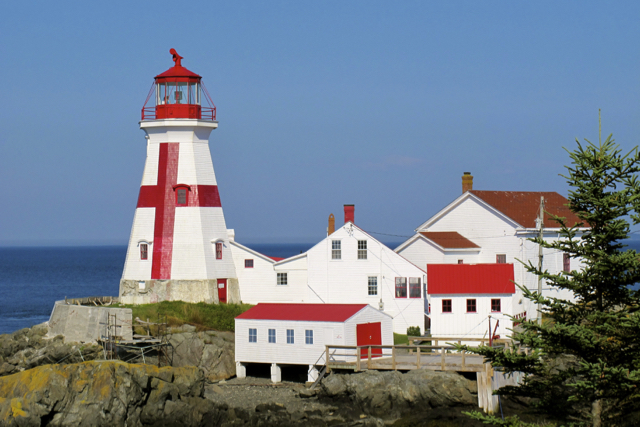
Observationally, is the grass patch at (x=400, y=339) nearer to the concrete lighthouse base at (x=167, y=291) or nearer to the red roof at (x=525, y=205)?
the concrete lighthouse base at (x=167, y=291)

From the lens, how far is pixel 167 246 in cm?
3675

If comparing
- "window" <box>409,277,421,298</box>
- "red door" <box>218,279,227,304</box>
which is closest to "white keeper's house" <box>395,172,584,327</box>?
"window" <box>409,277,421,298</box>

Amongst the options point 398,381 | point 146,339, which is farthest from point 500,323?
point 146,339

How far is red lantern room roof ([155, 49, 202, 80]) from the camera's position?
37319 millimetres

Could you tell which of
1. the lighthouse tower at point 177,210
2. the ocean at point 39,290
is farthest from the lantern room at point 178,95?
the ocean at point 39,290

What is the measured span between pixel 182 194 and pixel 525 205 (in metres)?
17.1

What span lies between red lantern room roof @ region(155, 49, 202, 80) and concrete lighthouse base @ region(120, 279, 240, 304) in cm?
914

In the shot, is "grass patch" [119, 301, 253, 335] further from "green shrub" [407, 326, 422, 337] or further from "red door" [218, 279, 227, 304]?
"green shrub" [407, 326, 422, 337]

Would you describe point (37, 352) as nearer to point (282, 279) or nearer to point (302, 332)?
point (302, 332)

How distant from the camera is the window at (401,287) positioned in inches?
1421

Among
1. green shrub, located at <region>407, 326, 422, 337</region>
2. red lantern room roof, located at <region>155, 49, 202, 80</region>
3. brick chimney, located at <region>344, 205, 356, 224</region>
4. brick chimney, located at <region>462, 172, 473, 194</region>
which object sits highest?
red lantern room roof, located at <region>155, 49, 202, 80</region>

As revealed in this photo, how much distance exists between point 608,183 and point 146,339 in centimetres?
2114

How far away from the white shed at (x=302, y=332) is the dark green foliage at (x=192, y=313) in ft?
10.00

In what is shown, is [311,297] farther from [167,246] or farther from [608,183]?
[608,183]
